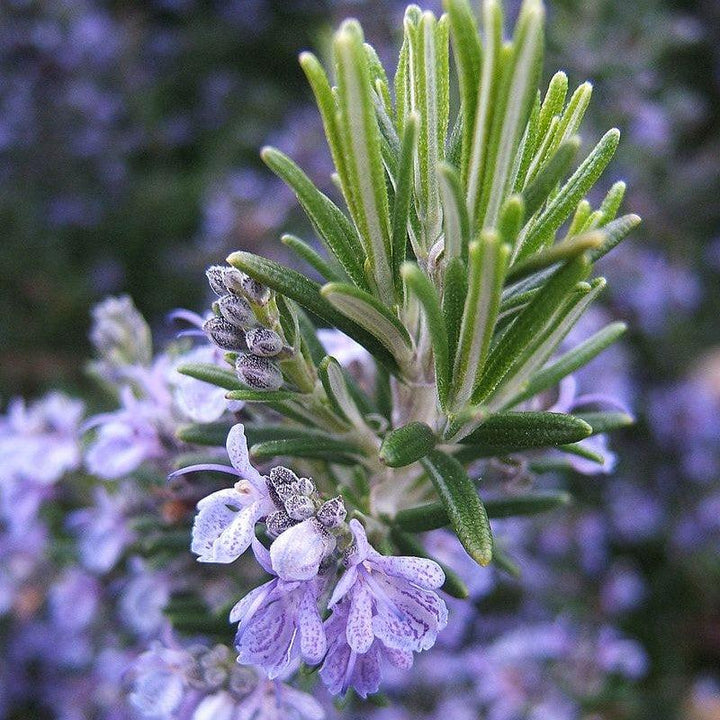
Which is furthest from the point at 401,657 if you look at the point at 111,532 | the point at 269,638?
the point at 111,532

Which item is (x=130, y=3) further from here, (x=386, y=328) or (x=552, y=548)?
(x=386, y=328)

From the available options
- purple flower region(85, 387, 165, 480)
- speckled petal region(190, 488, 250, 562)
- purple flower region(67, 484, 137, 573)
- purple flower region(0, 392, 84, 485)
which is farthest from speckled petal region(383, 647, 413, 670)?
purple flower region(0, 392, 84, 485)

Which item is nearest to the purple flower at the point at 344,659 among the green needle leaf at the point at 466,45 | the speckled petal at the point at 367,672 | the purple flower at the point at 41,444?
the speckled petal at the point at 367,672

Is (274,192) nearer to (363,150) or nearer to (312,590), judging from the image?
(363,150)

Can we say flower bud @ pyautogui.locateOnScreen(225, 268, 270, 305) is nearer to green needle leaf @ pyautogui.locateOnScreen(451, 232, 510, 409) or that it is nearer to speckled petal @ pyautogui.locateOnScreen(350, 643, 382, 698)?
green needle leaf @ pyautogui.locateOnScreen(451, 232, 510, 409)

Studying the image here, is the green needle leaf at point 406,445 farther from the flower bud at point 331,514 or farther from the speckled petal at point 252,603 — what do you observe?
the speckled petal at point 252,603

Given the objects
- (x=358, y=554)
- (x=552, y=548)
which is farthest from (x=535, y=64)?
(x=552, y=548)
